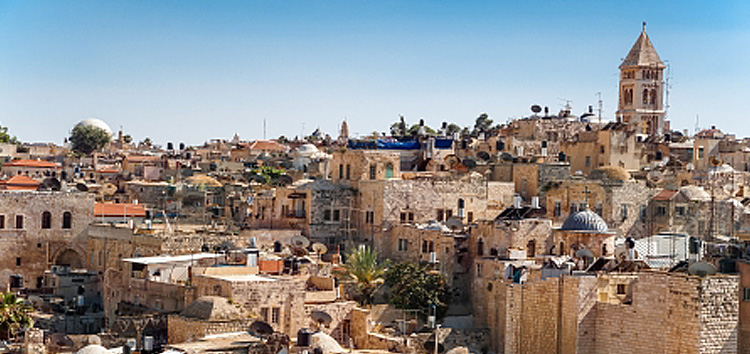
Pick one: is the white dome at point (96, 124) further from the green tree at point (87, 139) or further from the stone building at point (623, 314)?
the stone building at point (623, 314)

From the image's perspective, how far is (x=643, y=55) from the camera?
73750 millimetres

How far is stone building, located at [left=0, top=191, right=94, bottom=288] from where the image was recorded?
155 ft

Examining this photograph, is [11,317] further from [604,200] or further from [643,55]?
[643,55]

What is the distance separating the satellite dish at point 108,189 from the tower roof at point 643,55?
3363 centimetres

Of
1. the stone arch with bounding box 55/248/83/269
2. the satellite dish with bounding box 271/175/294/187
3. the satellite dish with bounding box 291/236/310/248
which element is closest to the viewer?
the satellite dish with bounding box 291/236/310/248

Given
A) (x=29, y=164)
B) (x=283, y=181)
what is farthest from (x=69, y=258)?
(x=29, y=164)

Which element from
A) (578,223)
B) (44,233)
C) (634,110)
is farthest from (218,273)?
(634,110)

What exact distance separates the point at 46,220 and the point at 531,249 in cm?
2078

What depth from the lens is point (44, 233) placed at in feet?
157

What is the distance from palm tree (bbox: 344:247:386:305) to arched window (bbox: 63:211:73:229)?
44.7 ft

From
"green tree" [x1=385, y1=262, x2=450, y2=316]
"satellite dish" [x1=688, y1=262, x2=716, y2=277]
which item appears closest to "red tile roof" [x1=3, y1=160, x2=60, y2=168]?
"green tree" [x1=385, y1=262, x2=450, y2=316]

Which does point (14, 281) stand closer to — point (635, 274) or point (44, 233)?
point (44, 233)

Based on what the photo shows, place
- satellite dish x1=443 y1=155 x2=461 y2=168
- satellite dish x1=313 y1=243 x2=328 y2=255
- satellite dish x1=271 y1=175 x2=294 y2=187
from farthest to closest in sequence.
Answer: satellite dish x1=443 y1=155 x2=461 y2=168, satellite dish x1=271 y1=175 x2=294 y2=187, satellite dish x1=313 y1=243 x2=328 y2=255

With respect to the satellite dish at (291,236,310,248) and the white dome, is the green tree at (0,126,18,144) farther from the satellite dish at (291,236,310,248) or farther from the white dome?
the satellite dish at (291,236,310,248)
